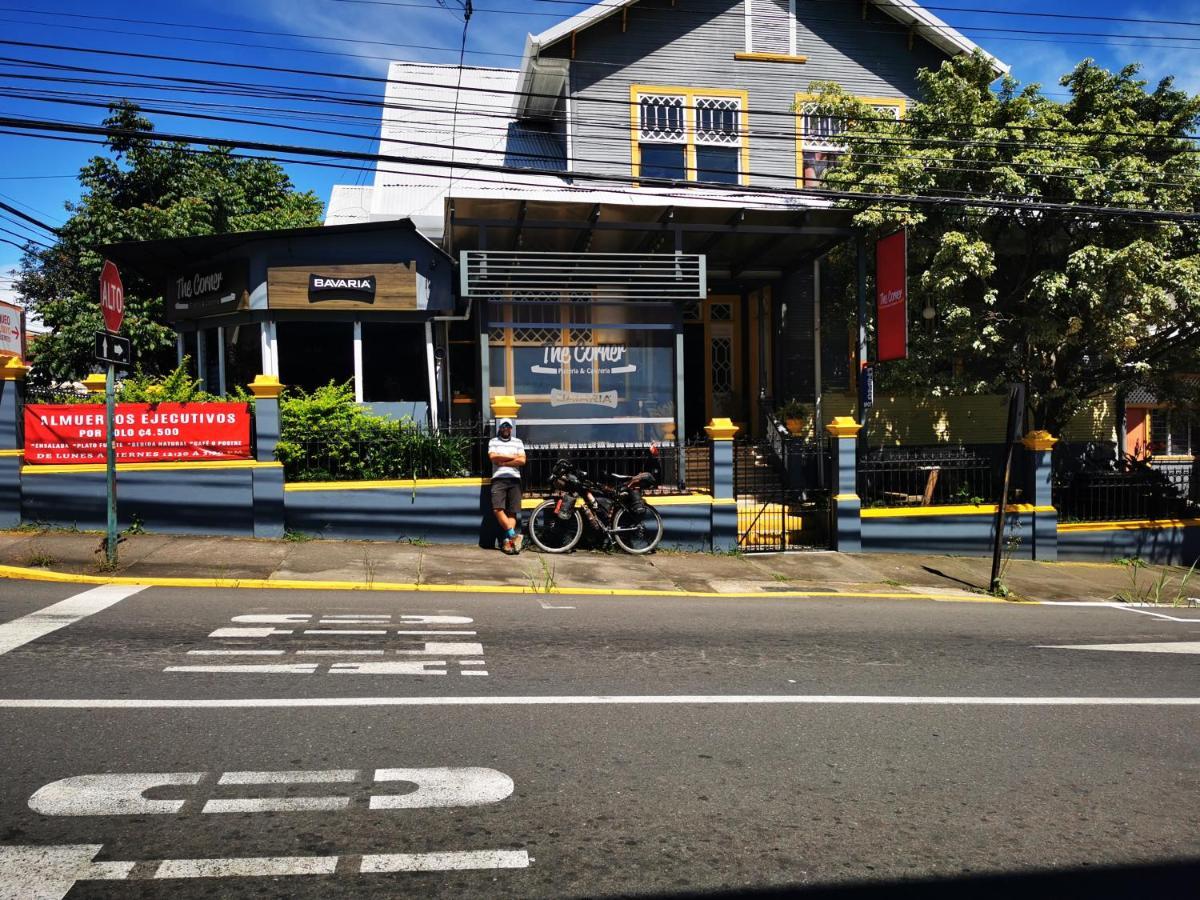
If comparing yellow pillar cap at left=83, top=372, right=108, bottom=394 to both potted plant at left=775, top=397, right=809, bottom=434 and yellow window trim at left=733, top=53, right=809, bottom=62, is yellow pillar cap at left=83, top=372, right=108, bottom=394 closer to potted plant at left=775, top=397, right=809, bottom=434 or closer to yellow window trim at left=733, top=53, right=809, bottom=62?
potted plant at left=775, top=397, right=809, bottom=434

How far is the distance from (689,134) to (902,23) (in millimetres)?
5056

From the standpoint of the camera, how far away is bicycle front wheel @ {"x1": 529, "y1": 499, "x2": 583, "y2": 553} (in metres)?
11.9

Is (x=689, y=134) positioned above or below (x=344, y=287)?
above

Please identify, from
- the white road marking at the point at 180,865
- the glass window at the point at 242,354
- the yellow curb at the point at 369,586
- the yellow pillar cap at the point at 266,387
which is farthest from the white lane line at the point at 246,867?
the glass window at the point at 242,354

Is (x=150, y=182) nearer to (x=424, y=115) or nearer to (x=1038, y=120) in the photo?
(x=424, y=115)

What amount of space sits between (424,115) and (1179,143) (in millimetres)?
15769

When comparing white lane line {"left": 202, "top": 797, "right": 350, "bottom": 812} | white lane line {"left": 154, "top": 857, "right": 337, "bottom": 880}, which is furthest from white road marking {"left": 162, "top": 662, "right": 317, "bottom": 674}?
white lane line {"left": 154, "top": 857, "right": 337, "bottom": 880}

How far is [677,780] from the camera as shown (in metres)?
4.27

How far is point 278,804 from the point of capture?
12.7 feet

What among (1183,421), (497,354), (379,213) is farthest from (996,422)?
(379,213)

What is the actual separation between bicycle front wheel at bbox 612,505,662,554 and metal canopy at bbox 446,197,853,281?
13.0 ft

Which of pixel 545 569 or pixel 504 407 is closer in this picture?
pixel 545 569

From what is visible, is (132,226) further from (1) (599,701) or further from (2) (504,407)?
(1) (599,701)

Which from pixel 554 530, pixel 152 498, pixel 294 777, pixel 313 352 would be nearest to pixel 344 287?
pixel 313 352
